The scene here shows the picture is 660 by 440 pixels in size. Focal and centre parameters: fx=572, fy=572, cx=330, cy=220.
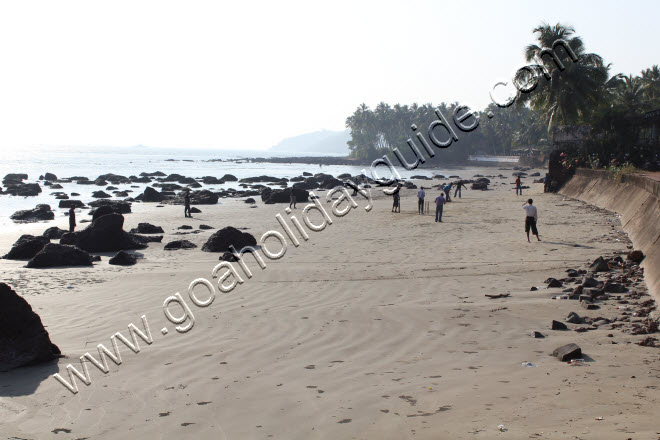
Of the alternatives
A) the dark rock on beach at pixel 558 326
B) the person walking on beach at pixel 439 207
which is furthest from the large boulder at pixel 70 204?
the dark rock on beach at pixel 558 326

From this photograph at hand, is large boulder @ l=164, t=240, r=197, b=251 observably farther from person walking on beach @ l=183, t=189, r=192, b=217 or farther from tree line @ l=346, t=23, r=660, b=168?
tree line @ l=346, t=23, r=660, b=168

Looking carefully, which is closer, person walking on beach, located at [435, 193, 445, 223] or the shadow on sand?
the shadow on sand

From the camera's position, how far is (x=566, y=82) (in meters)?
39.6

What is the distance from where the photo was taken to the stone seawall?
11.0 m

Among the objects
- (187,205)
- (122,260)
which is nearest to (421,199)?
(187,205)

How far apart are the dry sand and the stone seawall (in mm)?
1283

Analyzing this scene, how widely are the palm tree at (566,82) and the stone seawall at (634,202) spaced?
9574 millimetres

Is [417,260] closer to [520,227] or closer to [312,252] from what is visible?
[312,252]

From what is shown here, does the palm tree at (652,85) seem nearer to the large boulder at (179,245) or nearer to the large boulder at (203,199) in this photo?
the large boulder at (203,199)

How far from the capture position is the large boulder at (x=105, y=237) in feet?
60.6

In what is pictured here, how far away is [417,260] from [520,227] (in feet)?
24.6

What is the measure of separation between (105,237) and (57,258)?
3.15 m

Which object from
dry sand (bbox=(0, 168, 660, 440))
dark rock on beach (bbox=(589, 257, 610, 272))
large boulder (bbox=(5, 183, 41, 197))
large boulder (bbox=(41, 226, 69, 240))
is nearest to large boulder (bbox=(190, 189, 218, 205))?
large boulder (bbox=(41, 226, 69, 240))

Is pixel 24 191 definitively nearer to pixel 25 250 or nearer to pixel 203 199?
pixel 203 199
